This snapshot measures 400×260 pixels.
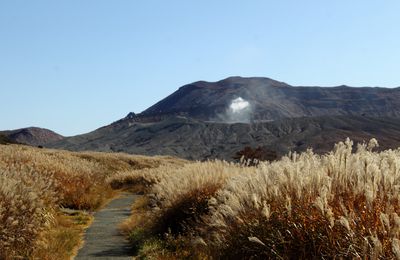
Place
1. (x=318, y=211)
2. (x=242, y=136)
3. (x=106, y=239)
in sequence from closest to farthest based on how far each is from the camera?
(x=318, y=211) → (x=106, y=239) → (x=242, y=136)

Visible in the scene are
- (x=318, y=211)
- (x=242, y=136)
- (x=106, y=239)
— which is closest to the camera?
(x=318, y=211)

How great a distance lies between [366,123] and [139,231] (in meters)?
174

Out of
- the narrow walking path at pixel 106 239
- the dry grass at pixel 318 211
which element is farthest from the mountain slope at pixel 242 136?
the dry grass at pixel 318 211

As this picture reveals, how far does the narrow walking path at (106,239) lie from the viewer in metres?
10.9

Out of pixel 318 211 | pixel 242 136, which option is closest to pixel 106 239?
pixel 318 211

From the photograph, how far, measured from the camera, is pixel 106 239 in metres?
13.0

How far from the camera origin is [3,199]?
8969 mm

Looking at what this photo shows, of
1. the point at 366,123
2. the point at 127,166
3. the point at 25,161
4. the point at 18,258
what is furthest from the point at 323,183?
the point at 366,123

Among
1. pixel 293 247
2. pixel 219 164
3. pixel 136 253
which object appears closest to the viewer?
pixel 293 247

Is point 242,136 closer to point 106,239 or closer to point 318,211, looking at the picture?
point 106,239

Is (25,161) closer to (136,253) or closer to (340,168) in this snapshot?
(136,253)

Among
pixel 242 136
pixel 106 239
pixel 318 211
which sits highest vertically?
pixel 318 211

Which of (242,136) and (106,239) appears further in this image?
(242,136)

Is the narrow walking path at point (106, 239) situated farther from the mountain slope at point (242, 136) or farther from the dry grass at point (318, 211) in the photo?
the mountain slope at point (242, 136)
